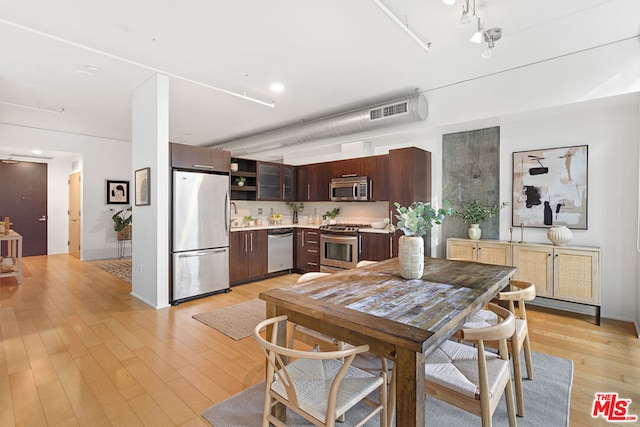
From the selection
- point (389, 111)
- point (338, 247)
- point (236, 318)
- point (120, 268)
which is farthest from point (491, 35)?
point (120, 268)

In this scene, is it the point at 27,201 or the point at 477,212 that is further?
the point at 27,201

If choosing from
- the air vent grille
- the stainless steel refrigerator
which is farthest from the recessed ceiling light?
the stainless steel refrigerator

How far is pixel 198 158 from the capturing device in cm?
445

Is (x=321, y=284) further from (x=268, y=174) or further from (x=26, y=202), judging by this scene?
(x=26, y=202)

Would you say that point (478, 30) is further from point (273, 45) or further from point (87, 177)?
point (87, 177)

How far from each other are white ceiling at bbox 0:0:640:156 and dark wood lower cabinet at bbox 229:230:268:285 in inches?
89.1

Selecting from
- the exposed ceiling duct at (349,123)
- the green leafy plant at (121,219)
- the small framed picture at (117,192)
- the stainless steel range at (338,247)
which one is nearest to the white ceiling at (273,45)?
the exposed ceiling duct at (349,123)

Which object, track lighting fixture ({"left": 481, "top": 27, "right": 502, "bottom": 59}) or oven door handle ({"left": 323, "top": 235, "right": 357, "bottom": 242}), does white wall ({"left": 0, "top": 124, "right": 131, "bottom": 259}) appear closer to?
oven door handle ({"left": 323, "top": 235, "right": 357, "bottom": 242})

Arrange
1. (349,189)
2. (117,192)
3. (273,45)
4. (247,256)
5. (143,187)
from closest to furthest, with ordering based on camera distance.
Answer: (273,45)
(143,187)
(247,256)
(349,189)
(117,192)

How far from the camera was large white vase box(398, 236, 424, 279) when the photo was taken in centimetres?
218

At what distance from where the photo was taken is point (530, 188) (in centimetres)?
416

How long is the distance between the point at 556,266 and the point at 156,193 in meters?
4.99

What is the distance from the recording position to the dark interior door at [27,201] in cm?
753

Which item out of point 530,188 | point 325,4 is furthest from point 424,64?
point 530,188
